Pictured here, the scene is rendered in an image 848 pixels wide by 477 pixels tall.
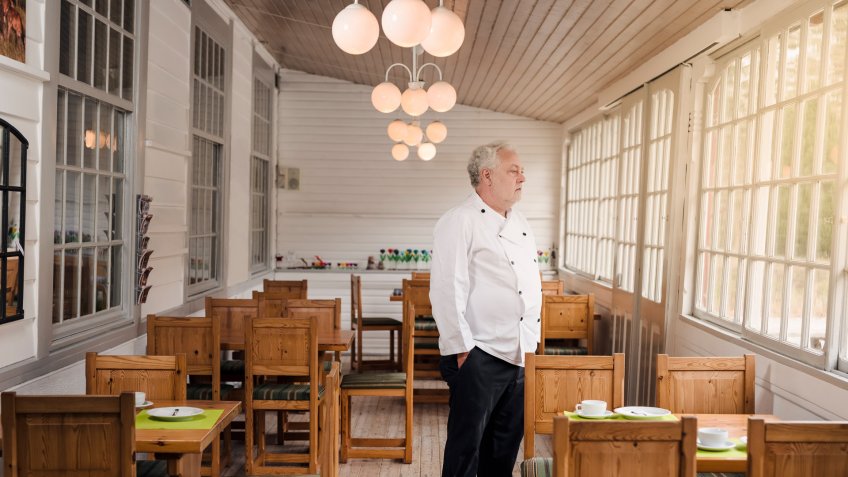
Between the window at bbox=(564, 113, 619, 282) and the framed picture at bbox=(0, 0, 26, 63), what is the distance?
536 centimetres

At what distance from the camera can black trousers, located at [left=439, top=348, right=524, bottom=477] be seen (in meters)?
3.59

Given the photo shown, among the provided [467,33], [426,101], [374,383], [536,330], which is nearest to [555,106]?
[467,33]

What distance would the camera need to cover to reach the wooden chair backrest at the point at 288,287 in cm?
764

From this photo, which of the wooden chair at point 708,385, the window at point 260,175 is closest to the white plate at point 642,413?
the wooden chair at point 708,385

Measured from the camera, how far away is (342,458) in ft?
18.6

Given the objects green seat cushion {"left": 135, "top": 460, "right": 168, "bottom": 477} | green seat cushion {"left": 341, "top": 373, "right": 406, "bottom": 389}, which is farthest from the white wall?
green seat cushion {"left": 135, "top": 460, "right": 168, "bottom": 477}

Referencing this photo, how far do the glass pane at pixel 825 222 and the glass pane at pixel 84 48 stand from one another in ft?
13.1

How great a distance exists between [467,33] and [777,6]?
2761 mm

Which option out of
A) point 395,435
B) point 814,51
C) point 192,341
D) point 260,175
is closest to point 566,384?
point 814,51

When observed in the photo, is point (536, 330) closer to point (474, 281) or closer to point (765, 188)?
point (474, 281)

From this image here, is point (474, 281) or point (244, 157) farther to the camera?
point (244, 157)

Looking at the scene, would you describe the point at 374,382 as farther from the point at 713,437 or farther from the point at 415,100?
the point at 713,437

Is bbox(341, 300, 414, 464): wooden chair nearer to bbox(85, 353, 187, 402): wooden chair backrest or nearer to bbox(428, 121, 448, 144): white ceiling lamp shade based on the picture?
bbox(85, 353, 187, 402): wooden chair backrest

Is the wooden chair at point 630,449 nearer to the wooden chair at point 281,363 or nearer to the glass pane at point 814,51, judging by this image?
the glass pane at point 814,51
